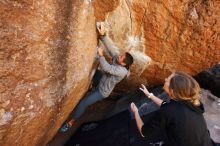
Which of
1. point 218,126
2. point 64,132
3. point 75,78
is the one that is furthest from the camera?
point 64,132

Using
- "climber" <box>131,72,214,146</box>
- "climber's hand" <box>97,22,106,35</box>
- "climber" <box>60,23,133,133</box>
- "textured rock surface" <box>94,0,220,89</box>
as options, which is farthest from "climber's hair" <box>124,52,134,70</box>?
"climber" <box>131,72,214,146</box>

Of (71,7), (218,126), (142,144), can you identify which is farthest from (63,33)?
(218,126)

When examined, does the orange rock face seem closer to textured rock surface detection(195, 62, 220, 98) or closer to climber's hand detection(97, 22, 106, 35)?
climber's hand detection(97, 22, 106, 35)

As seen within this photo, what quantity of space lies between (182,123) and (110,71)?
1.30 metres

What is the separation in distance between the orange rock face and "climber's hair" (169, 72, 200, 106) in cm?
99

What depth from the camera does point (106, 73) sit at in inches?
177

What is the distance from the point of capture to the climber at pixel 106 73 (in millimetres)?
4273

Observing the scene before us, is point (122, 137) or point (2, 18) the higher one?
point (2, 18)

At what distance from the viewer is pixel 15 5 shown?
9.78 feet

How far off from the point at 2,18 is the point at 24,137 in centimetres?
119

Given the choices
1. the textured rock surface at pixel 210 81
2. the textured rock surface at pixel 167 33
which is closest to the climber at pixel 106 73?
the textured rock surface at pixel 167 33

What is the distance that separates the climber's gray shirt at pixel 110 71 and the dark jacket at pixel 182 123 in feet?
3.51

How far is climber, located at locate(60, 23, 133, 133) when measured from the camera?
427 centimetres

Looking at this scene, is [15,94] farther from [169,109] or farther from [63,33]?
[169,109]
